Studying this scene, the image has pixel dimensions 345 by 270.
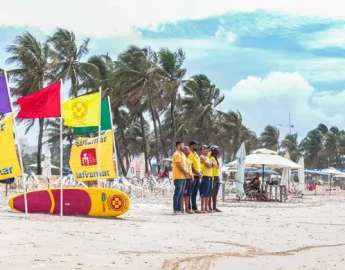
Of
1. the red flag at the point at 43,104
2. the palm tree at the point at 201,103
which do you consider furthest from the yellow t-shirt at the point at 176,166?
the palm tree at the point at 201,103

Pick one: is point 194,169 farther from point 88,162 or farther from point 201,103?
point 201,103

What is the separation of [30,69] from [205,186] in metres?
30.4

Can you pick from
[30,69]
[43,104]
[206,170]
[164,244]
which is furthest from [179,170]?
[30,69]

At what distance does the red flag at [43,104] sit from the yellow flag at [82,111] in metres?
0.82

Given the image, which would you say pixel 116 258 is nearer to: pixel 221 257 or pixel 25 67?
pixel 221 257

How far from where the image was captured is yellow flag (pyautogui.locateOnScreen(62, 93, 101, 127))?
563 inches

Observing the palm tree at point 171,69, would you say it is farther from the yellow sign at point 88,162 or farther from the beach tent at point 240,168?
the yellow sign at point 88,162

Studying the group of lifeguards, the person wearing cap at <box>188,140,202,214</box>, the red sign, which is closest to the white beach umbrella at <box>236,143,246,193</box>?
the group of lifeguards

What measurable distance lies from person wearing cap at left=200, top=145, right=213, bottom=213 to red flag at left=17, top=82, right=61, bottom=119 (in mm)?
4118

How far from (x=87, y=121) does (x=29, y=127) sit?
35.6 meters

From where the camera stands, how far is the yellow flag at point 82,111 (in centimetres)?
1430

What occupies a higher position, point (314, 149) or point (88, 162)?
point (314, 149)

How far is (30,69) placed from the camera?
143 ft

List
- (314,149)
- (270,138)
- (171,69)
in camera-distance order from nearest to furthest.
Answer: (171,69) → (270,138) → (314,149)
